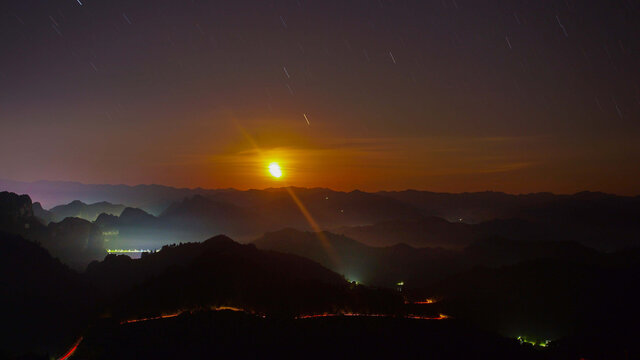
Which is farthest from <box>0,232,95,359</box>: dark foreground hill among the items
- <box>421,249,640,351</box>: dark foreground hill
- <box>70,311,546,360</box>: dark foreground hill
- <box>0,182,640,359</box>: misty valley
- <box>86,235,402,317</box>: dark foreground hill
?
<box>421,249,640,351</box>: dark foreground hill

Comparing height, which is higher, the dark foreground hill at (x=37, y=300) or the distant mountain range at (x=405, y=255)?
the distant mountain range at (x=405, y=255)

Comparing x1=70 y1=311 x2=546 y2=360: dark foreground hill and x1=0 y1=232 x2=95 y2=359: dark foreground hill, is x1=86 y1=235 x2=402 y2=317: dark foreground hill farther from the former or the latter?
x1=0 y1=232 x2=95 y2=359: dark foreground hill

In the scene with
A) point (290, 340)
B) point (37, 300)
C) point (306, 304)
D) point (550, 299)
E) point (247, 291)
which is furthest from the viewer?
point (550, 299)

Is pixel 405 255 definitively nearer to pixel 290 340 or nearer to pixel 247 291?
pixel 247 291

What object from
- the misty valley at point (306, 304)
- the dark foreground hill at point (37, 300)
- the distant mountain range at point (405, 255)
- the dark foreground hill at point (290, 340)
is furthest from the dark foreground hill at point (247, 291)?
the distant mountain range at point (405, 255)

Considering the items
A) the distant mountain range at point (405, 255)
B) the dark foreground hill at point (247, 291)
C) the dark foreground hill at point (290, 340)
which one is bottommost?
the dark foreground hill at point (290, 340)

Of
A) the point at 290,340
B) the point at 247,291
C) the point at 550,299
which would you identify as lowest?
the point at 290,340

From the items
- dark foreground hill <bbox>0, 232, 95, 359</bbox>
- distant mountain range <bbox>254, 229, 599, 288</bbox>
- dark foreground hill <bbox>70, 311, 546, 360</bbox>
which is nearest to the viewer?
dark foreground hill <bbox>70, 311, 546, 360</bbox>

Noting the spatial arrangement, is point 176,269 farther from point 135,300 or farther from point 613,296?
point 613,296

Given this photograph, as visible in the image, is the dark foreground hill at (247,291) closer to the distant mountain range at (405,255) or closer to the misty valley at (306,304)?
the misty valley at (306,304)

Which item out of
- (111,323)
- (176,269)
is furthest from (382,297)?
(176,269)

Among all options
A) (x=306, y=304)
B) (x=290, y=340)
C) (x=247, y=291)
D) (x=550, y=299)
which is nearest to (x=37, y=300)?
(x=247, y=291)
